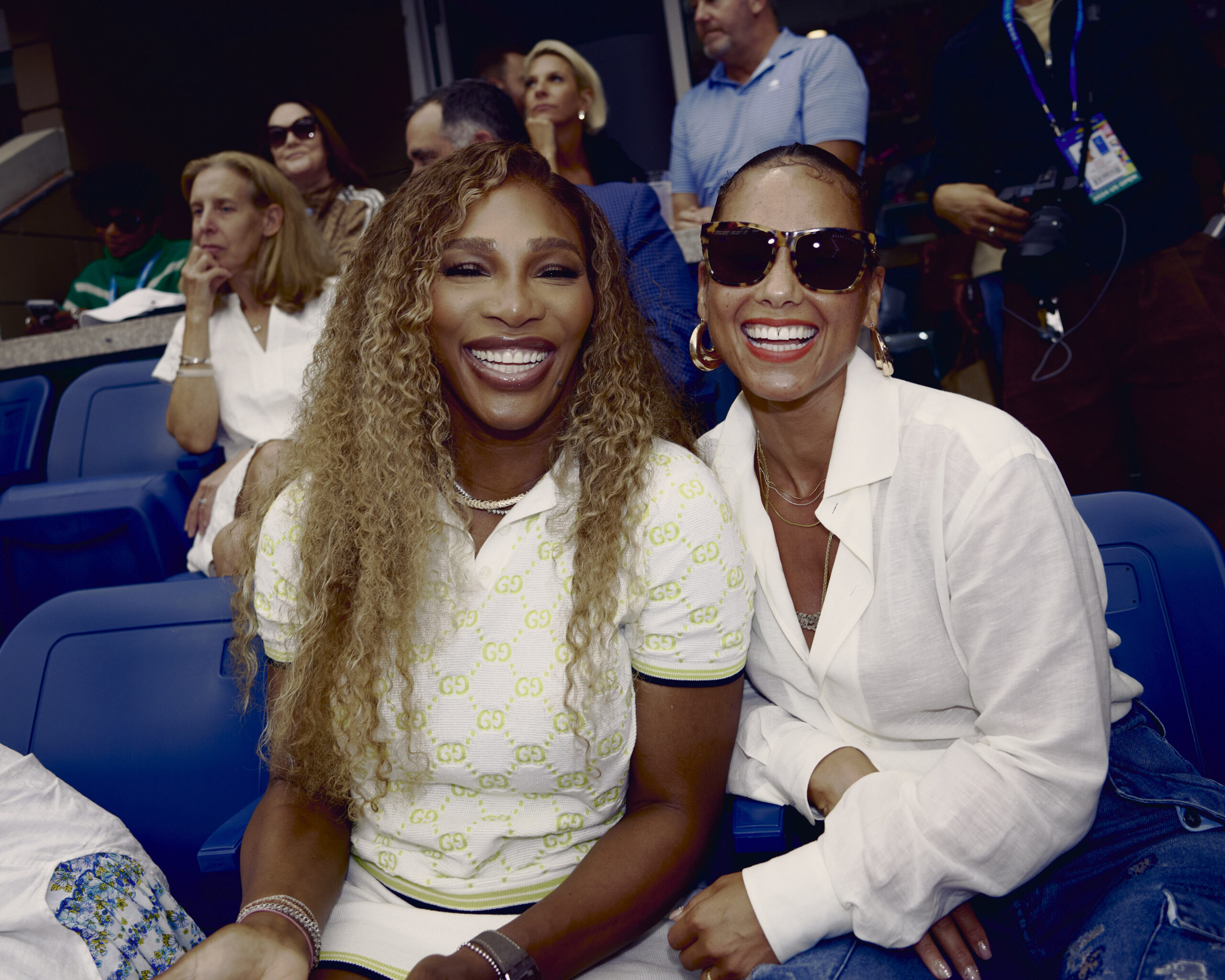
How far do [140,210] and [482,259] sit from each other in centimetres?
348

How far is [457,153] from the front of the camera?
1.37 meters

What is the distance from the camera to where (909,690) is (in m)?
1.24

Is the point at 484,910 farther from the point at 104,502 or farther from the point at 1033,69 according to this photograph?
the point at 1033,69

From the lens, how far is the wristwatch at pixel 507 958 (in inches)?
42.0

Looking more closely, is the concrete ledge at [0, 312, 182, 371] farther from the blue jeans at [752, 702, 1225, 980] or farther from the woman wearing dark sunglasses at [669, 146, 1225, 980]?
the blue jeans at [752, 702, 1225, 980]

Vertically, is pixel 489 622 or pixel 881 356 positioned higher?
pixel 881 356

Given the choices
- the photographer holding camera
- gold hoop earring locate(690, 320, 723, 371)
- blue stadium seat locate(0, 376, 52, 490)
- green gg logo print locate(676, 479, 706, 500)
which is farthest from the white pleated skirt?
blue stadium seat locate(0, 376, 52, 490)

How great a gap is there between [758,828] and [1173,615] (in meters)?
0.74

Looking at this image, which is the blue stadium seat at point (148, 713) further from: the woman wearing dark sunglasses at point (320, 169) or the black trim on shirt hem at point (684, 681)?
the woman wearing dark sunglasses at point (320, 169)

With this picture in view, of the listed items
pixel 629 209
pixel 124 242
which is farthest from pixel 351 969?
pixel 124 242

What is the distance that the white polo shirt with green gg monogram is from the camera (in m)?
1.23

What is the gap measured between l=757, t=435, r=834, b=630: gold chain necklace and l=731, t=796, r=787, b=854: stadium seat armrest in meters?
0.25

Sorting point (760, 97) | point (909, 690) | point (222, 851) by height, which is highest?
point (760, 97)

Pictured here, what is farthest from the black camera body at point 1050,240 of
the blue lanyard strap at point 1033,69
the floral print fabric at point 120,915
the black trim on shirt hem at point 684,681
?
the floral print fabric at point 120,915
